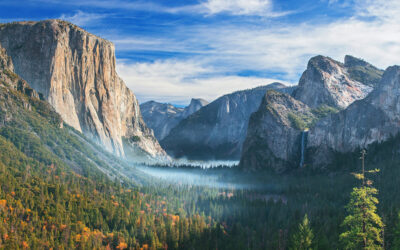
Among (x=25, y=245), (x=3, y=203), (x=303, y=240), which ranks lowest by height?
(x=25, y=245)

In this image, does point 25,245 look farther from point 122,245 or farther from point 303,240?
point 303,240

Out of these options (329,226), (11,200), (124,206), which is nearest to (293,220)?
(329,226)

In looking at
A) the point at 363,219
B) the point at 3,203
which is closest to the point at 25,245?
the point at 3,203

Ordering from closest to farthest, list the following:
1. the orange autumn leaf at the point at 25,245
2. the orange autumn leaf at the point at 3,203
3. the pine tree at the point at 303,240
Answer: the pine tree at the point at 303,240 < the orange autumn leaf at the point at 25,245 < the orange autumn leaf at the point at 3,203

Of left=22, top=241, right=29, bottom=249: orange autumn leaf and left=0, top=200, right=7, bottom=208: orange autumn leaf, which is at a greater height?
left=0, top=200, right=7, bottom=208: orange autumn leaf

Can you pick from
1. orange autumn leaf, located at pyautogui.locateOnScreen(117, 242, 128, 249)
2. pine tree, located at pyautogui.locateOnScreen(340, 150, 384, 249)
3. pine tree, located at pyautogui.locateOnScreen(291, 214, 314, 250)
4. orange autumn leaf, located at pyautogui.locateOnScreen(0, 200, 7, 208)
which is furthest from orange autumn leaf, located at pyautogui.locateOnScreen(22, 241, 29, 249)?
pine tree, located at pyautogui.locateOnScreen(340, 150, 384, 249)

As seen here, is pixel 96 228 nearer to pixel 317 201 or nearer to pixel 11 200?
pixel 11 200

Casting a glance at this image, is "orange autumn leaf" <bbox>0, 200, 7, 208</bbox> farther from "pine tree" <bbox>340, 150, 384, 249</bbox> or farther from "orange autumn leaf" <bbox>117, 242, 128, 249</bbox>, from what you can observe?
"pine tree" <bbox>340, 150, 384, 249</bbox>

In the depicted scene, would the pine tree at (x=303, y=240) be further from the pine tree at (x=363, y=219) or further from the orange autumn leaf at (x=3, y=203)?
the orange autumn leaf at (x=3, y=203)

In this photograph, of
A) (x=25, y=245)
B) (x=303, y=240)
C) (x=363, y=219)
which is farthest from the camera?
(x=25, y=245)

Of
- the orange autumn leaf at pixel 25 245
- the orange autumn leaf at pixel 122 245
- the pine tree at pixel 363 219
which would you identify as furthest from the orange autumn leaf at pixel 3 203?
the pine tree at pixel 363 219

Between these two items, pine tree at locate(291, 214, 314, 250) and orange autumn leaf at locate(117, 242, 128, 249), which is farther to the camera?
orange autumn leaf at locate(117, 242, 128, 249)
